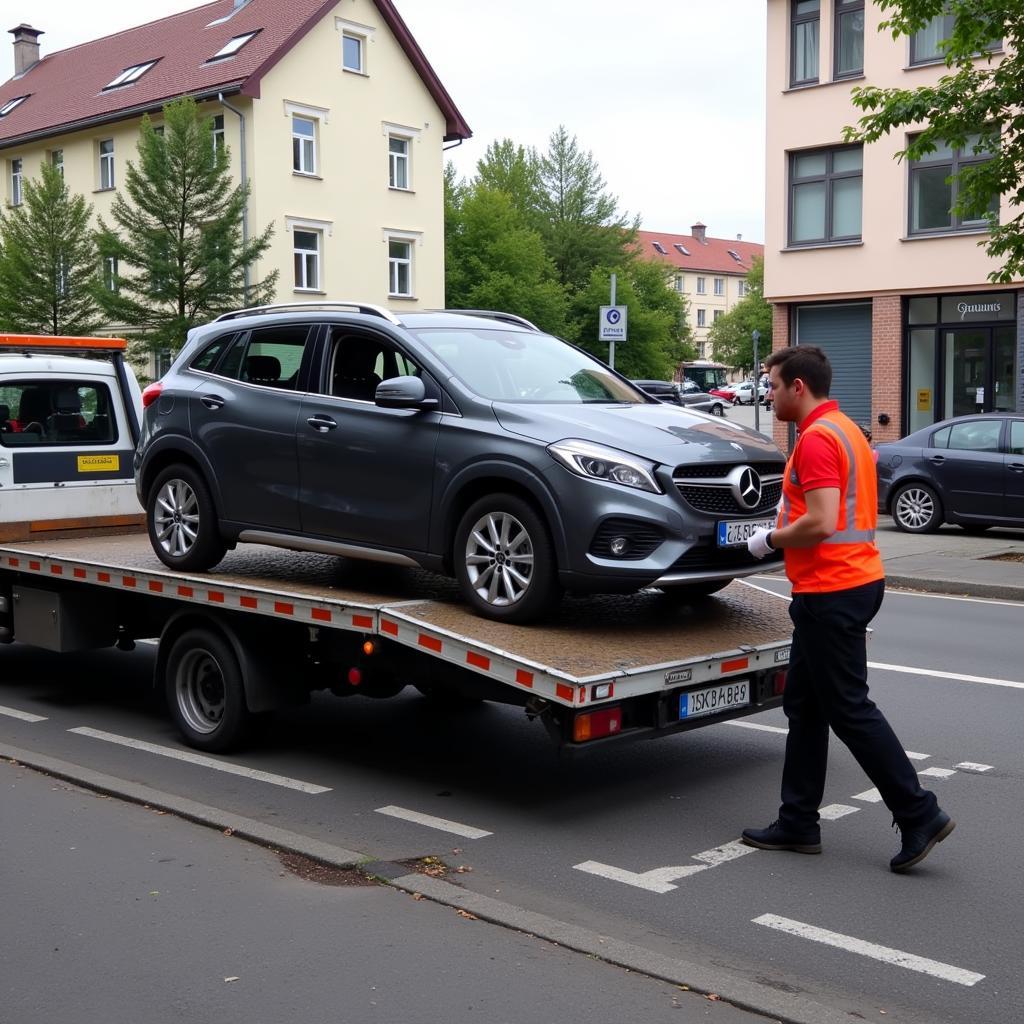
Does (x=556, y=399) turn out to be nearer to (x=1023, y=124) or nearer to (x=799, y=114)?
(x=1023, y=124)

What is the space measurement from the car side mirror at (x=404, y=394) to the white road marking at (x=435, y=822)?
191 cm

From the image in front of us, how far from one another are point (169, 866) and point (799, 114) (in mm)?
26081

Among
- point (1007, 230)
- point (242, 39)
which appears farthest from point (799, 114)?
point (242, 39)

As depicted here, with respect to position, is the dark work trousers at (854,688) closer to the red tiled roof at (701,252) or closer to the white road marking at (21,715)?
the white road marking at (21,715)

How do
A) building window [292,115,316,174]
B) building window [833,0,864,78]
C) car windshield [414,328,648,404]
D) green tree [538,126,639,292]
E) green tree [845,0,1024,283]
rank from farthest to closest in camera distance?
green tree [538,126,639,292] → building window [292,115,316,174] → building window [833,0,864,78] → green tree [845,0,1024,283] → car windshield [414,328,648,404]

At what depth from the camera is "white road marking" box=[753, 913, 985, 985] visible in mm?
4391

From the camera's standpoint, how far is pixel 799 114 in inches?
1129

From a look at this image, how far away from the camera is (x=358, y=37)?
145 ft

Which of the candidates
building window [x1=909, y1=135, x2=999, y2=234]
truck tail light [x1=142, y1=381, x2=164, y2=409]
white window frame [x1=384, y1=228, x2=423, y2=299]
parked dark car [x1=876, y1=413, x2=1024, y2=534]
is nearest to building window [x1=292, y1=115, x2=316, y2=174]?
white window frame [x1=384, y1=228, x2=423, y2=299]

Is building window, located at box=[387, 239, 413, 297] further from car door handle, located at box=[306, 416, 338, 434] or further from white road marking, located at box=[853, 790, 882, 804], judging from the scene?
white road marking, located at box=[853, 790, 882, 804]

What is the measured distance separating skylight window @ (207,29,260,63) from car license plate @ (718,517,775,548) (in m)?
39.9

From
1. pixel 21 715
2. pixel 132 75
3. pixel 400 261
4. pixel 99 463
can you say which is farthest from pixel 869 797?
pixel 132 75

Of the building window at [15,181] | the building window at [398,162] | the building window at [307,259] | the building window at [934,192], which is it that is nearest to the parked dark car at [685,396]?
the building window at [934,192]

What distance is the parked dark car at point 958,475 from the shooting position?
1730 cm
